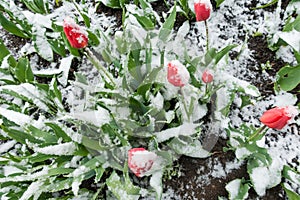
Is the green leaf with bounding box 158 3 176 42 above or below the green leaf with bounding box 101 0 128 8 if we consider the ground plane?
below

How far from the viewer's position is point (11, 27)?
5.41ft

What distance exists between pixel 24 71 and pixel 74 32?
507 mm

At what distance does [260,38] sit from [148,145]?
66 cm

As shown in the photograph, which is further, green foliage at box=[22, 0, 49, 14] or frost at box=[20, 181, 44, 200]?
green foliage at box=[22, 0, 49, 14]

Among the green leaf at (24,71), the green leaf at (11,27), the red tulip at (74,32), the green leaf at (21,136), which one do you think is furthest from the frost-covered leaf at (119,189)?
the green leaf at (11,27)

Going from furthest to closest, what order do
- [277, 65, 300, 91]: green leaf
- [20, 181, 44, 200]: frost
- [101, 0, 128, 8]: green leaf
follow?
1. [101, 0, 128, 8]: green leaf
2. [277, 65, 300, 91]: green leaf
3. [20, 181, 44, 200]: frost

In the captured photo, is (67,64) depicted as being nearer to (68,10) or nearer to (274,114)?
(68,10)

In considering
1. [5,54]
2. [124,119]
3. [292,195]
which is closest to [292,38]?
[292,195]

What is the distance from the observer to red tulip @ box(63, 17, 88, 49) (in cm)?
111

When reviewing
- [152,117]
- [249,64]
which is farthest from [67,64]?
[249,64]

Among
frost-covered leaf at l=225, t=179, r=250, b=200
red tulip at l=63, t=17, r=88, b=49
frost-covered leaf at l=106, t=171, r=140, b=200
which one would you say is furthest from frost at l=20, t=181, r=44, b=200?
frost-covered leaf at l=225, t=179, r=250, b=200

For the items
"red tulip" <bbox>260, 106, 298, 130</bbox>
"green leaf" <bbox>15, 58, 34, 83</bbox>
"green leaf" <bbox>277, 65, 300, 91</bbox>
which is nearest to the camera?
"red tulip" <bbox>260, 106, 298, 130</bbox>

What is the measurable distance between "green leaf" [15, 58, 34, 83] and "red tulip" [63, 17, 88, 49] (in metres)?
0.45

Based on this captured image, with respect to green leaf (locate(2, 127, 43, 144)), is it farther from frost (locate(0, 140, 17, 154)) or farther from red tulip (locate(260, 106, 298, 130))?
red tulip (locate(260, 106, 298, 130))
